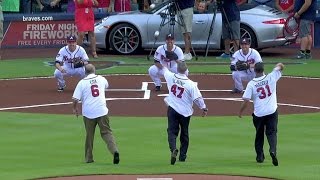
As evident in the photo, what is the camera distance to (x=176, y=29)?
32.1 metres

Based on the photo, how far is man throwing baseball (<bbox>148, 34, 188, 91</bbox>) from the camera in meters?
23.8

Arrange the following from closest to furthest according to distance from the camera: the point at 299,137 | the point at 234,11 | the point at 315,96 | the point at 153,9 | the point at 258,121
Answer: the point at 258,121
the point at 299,137
the point at 315,96
the point at 234,11
the point at 153,9

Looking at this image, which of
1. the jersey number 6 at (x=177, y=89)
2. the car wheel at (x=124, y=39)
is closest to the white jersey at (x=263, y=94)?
the jersey number 6 at (x=177, y=89)

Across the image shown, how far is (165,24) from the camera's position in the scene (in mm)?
32031

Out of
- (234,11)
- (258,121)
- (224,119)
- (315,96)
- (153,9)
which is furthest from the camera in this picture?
(153,9)

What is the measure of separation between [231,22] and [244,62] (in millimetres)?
6509

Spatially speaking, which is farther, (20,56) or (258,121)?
(20,56)

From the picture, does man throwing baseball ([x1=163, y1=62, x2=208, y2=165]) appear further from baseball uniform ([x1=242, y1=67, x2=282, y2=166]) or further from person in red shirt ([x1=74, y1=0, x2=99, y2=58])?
person in red shirt ([x1=74, y1=0, x2=99, y2=58])

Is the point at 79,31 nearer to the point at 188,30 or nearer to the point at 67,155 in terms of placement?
the point at 188,30

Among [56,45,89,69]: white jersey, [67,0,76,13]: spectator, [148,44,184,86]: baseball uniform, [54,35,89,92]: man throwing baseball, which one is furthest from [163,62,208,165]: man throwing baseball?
[67,0,76,13]: spectator

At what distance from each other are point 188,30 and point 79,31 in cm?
304

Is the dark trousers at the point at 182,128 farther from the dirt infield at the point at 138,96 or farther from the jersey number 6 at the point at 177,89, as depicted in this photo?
the dirt infield at the point at 138,96

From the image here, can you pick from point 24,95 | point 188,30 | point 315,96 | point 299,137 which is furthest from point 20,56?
point 299,137

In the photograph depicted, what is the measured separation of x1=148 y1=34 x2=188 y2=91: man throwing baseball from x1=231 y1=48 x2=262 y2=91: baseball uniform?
4.03 feet
